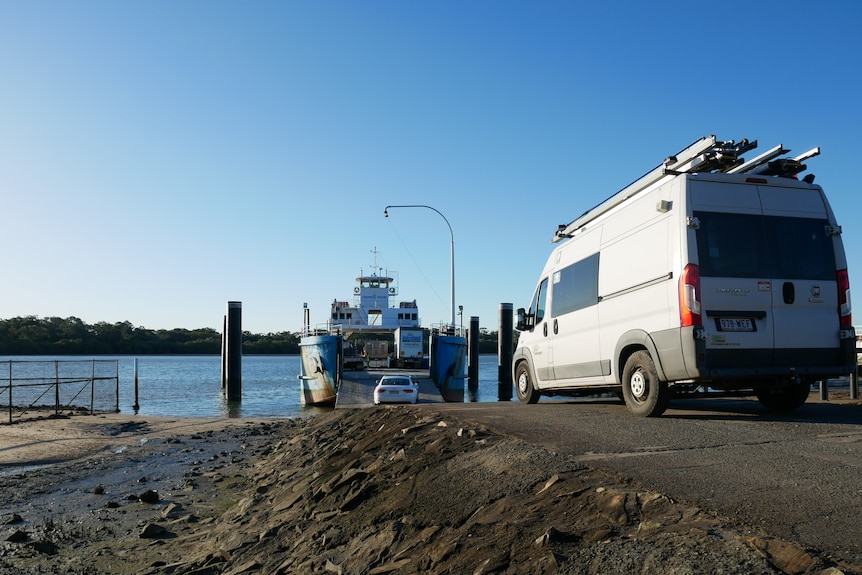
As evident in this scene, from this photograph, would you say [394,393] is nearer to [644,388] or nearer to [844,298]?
[644,388]

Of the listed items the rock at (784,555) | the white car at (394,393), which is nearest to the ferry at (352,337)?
the white car at (394,393)

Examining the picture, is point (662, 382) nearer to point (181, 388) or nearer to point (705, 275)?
point (705, 275)

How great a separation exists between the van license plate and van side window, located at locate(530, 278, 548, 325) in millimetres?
3997

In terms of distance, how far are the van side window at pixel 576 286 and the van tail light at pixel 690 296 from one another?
2099 mm

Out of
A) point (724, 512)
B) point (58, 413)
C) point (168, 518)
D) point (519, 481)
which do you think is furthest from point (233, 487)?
point (58, 413)

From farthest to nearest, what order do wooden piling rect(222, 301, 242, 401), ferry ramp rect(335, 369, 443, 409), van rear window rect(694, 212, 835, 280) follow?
wooden piling rect(222, 301, 242, 401) < ferry ramp rect(335, 369, 443, 409) < van rear window rect(694, 212, 835, 280)

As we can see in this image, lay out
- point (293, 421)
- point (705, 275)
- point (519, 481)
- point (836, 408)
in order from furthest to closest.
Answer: point (293, 421) → point (836, 408) → point (705, 275) → point (519, 481)

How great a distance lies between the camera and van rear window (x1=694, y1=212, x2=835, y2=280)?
26.2 feet

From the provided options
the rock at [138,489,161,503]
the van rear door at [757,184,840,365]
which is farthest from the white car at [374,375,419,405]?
the van rear door at [757,184,840,365]

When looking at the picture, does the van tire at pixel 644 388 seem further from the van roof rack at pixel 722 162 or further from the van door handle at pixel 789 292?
the van roof rack at pixel 722 162

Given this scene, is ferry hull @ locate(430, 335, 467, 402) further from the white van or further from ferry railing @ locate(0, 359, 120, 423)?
the white van

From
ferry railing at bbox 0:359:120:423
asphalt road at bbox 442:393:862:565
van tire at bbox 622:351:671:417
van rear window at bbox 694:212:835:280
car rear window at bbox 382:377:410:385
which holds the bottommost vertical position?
ferry railing at bbox 0:359:120:423

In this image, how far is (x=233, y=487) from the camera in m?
10.7

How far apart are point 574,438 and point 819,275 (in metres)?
3.89
